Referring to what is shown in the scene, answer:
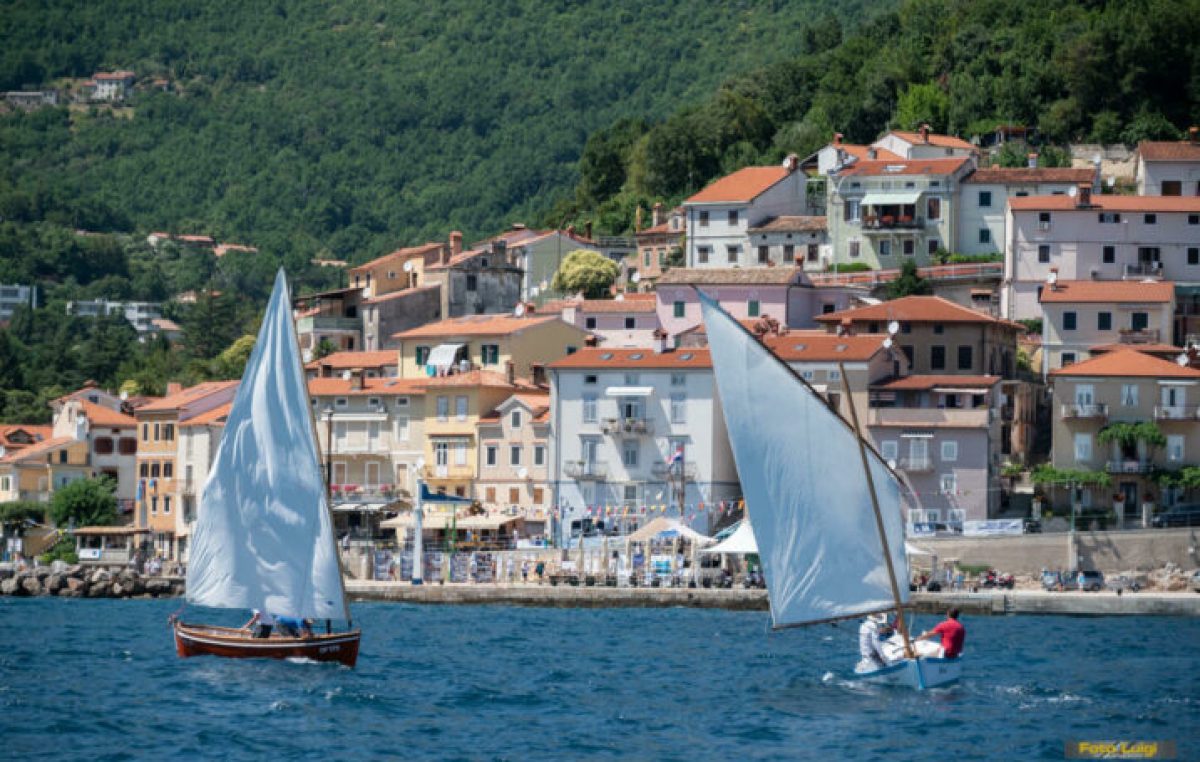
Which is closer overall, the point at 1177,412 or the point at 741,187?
the point at 1177,412

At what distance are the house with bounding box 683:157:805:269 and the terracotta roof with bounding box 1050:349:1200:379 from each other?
98.3ft

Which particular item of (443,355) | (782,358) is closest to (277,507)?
(782,358)

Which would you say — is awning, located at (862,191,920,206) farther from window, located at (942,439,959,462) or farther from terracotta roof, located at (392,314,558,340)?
window, located at (942,439,959,462)

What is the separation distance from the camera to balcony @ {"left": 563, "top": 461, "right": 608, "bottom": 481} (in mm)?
Result: 90688

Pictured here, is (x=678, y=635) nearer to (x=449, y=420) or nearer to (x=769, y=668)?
(x=769, y=668)

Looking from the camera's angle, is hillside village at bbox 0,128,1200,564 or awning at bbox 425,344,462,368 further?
awning at bbox 425,344,462,368

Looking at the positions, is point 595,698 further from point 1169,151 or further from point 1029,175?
point 1169,151

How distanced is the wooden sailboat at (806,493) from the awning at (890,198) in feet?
215

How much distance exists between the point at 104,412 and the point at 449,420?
28.5 m

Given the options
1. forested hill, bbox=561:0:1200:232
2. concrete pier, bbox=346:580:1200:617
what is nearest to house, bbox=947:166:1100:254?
forested hill, bbox=561:0:1200:232

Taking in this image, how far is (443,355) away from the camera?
337 feet

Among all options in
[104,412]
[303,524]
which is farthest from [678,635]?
[104,412]

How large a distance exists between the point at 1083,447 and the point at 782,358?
44.5 ft

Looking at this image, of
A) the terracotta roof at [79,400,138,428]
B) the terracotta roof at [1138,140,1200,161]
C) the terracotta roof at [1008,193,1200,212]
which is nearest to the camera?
the terracotta roof at [1008,193,1200,212]
